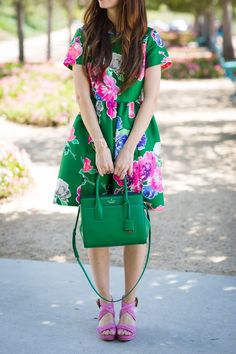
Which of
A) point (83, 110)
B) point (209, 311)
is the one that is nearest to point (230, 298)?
point (209, 311)

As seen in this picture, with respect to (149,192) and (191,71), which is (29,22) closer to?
(191,71)

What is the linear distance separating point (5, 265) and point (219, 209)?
8.05 feet

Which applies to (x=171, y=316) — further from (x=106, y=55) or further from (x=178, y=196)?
(x=178, y=196)

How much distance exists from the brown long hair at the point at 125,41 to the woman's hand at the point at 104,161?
0.96 feet

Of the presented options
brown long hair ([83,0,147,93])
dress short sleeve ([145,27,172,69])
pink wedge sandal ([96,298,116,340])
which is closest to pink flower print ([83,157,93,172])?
brown long hair ([83,0,147,93])

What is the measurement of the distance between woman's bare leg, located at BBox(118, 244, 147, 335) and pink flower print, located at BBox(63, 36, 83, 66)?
0.91m

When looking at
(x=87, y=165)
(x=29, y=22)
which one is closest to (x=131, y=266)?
(x=87, y=165)

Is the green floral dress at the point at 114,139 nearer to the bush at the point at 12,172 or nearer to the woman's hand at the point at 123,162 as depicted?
the woman's hand at the point at 123,162

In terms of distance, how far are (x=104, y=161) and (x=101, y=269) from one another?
566 mm

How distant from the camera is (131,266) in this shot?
11.5 ft

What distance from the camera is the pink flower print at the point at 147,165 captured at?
3.38m

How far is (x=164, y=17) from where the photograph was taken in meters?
83.7

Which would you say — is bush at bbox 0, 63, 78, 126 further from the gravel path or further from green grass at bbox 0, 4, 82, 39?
green grass at bbox 0, 4, 82, 39

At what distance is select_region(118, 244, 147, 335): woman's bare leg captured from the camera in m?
3.48
